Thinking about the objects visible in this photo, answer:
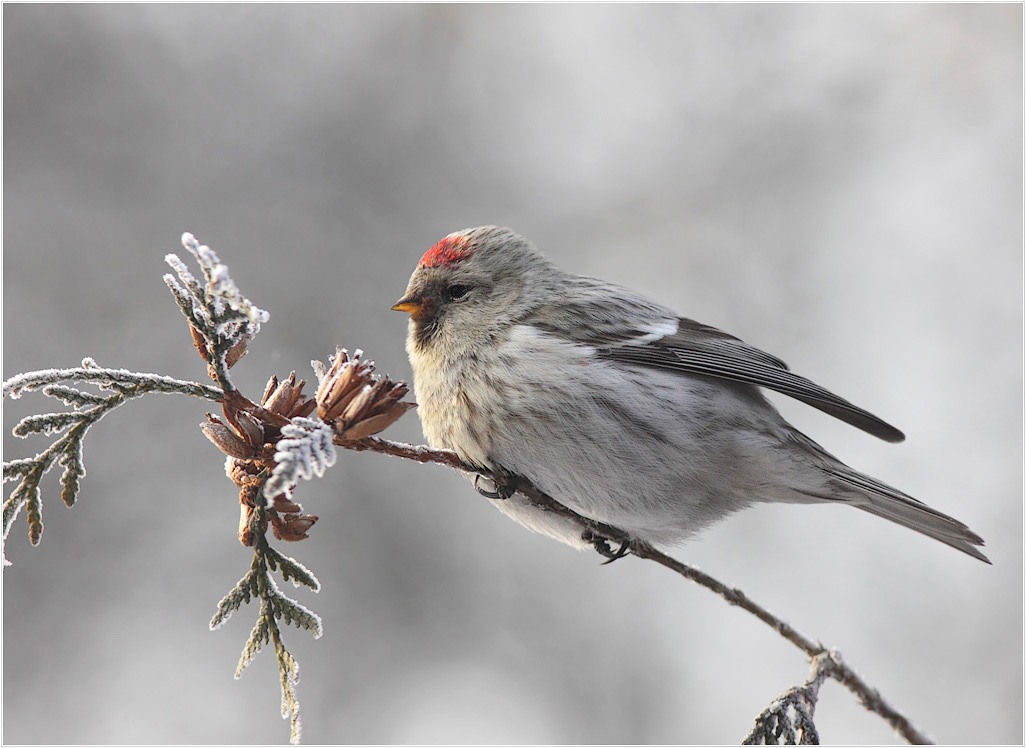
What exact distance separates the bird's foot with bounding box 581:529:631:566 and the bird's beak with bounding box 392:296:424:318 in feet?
3.11

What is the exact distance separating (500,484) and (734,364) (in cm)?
94

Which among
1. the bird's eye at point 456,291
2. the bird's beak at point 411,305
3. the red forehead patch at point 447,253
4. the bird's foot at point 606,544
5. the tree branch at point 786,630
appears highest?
the red forehead patch at point 447,253

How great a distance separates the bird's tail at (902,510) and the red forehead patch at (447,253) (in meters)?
1.42

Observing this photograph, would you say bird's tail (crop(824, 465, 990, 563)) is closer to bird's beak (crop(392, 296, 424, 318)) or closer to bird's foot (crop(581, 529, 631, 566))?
bird's foot (crop(581, 529, 631, 566))

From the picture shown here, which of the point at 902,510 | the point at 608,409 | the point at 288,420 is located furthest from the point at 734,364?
the point at 288,420

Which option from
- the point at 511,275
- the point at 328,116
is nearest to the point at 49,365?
the point at 328,116

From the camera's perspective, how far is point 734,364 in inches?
105

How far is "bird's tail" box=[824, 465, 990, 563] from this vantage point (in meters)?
2.34

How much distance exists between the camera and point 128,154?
5977 millimetres

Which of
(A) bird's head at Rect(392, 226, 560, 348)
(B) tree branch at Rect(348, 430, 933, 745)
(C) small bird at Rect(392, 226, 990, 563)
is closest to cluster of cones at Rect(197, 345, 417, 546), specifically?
(B) tree branch at Rect(348, 430, 933, 745)

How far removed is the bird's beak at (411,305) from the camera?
110 inches

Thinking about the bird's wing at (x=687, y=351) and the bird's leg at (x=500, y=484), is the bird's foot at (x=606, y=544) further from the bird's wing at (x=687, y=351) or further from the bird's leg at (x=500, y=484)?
the bird's wing at (x=687, y=351)

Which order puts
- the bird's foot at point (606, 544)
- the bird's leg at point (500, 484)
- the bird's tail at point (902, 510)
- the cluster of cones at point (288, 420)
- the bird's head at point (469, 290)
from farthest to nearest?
1. the bird's head at point (469, 290)
2. the bird's foot at point (606, 544)
3. the bird's tail at point (902, 510)
4. the bird's leg at point (500, 484)
5. the cluster of cones at point (288, 420)

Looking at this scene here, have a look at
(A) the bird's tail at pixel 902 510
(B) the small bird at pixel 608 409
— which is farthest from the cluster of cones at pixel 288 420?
(A) the bird's tail at pixel 902 510
